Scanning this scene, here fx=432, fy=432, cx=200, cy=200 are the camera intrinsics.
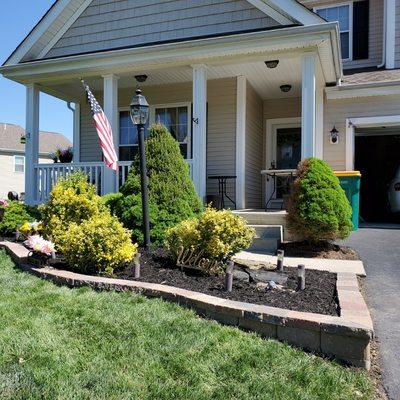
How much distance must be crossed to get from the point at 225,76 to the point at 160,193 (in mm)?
4011

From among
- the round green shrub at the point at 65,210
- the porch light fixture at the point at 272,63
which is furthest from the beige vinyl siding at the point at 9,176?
the round green shrub at the point at 65,210

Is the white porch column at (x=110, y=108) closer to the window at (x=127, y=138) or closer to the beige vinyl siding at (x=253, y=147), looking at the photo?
the window at (x=127, y=138)

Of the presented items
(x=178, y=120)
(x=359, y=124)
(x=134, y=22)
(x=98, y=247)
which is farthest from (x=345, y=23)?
(x=98, y=247)

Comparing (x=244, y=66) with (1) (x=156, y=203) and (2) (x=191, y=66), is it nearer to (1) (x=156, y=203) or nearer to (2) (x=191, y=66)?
(2) (x=191, y=66)

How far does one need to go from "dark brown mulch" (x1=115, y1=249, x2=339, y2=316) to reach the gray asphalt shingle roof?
1034 inches

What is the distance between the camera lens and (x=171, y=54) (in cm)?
783

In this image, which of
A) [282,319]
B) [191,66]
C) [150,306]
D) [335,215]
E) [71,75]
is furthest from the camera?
[71,75]

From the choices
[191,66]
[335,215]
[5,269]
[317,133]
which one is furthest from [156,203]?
[317,133]

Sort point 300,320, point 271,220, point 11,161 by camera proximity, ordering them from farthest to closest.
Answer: point 11,161, point 271,220, point 300,320

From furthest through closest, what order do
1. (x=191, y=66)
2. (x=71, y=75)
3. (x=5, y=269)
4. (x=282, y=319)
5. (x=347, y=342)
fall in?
(x=71, y=75), (x=191, y=66), (x=5, y=269), (x=282, y=319), (x=347, y=342)

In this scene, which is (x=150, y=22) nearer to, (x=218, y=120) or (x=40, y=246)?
(x=218, y=120)

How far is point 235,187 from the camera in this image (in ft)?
29.9

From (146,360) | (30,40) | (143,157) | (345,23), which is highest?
(345,23)

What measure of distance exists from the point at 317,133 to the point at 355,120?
0.83m
